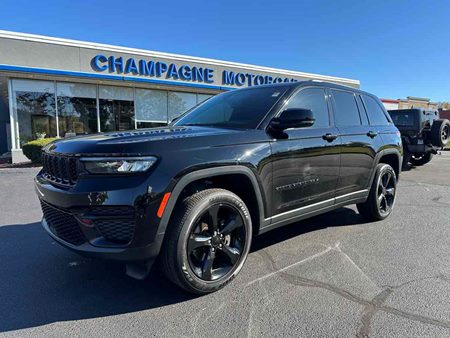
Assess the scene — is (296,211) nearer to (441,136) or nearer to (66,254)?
(66,254)

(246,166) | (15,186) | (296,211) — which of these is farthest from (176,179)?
(15,186)

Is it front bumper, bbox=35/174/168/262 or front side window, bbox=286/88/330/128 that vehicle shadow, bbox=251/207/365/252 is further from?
front bumper, bbox=35/174/168/262

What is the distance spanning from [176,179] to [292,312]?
135 centimetres

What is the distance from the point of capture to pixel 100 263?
11.6 ft

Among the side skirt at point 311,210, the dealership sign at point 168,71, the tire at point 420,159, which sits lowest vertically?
the tire at point 420,159

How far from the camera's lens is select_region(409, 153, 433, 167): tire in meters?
12.7

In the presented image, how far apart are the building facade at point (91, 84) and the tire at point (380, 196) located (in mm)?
12812

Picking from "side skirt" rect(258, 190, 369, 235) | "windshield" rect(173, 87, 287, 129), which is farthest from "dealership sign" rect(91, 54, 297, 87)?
"windshield" rect(173, 87, 287, 129)

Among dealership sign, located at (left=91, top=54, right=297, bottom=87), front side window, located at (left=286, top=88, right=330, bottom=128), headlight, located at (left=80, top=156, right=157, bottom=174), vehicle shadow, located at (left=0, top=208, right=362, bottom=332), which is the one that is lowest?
vehicle shadow, located at (left=0, top=208, right=362, bottom=332)

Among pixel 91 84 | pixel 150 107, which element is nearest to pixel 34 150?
pixel 91 84

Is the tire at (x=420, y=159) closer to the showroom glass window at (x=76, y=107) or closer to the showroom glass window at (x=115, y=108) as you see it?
the showroom glass window at (x=115, y=108)

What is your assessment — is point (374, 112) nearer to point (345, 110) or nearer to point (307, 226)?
point (345, 110)

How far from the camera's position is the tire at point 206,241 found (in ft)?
8.76

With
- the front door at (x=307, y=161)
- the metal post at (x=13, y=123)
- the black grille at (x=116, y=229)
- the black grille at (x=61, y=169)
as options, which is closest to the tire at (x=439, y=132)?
the front door at (x=307, y=161)
